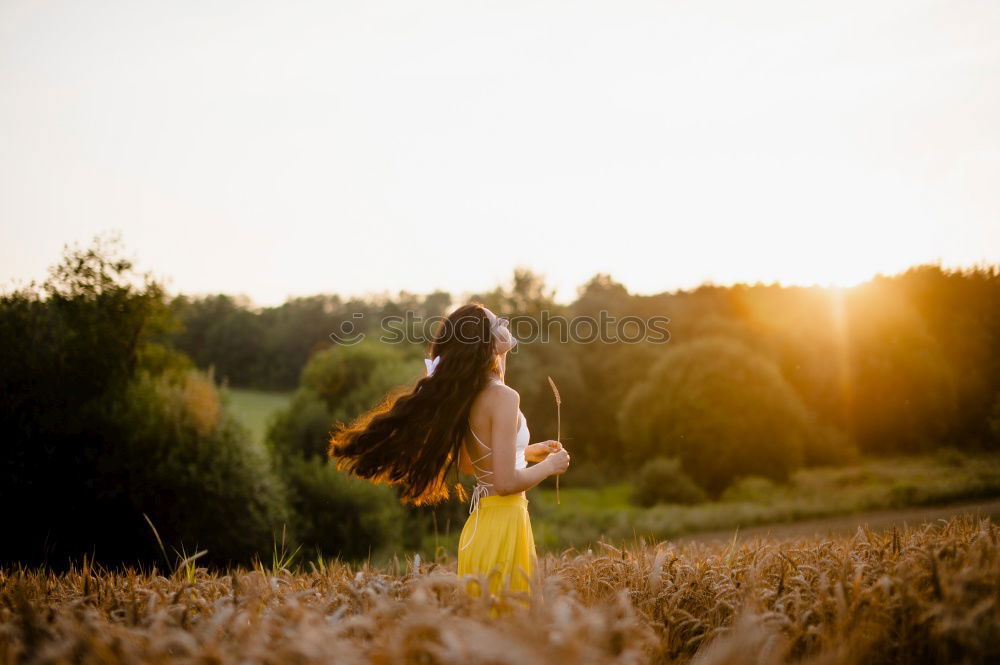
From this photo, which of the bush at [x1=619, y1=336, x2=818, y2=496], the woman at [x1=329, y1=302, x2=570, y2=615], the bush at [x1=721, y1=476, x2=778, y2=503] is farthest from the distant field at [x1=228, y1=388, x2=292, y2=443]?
the woman at [x1=329, y1=302, x2=570, y2=615]

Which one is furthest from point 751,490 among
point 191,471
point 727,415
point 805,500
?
point 191,471

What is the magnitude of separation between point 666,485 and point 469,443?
2767cm

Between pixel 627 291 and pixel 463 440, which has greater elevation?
pixel 627 291

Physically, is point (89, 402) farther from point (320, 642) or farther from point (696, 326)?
point (696, 326)

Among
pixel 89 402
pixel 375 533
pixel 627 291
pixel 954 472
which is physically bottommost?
pixel 375 533

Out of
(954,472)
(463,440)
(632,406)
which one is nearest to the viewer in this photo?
(463,440)

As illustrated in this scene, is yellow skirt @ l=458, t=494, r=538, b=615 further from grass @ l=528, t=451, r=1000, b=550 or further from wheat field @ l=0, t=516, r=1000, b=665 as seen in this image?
grass @ l=528, t=451, r=1000, b=550

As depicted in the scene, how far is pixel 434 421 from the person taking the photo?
4.23 metres

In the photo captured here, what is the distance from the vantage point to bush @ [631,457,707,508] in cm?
2984

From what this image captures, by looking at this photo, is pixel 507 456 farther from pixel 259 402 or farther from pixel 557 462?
pixel 259 402

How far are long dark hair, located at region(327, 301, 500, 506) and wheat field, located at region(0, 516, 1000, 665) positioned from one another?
2.21 ft

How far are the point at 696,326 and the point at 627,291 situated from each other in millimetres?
6721

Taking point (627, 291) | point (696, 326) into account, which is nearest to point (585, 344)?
point (627, 291)

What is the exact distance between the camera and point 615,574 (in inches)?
154
